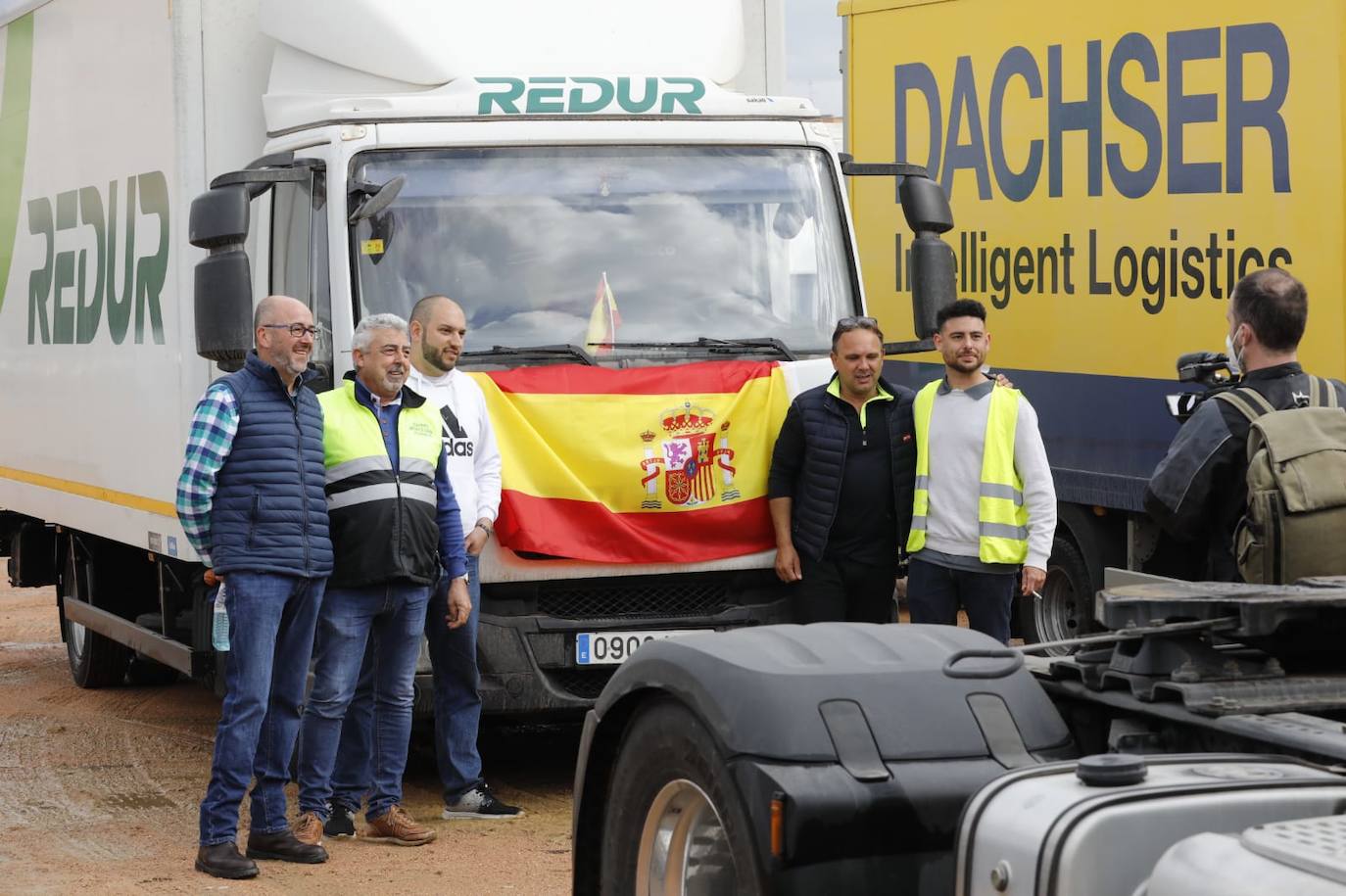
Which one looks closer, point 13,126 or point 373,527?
point 373,527

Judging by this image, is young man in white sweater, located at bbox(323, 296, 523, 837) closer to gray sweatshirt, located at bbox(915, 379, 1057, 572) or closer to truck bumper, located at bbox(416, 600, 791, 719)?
truck bumper, located at bbox(416, 600, 791, 719)

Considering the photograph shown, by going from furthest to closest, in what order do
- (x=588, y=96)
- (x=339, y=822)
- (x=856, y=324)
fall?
(x=588, y=96) → (x=856, y=324) → (x=339, y=822)

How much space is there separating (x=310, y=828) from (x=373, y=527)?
111cm

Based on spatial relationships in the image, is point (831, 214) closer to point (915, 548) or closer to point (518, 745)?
point (915, 548)

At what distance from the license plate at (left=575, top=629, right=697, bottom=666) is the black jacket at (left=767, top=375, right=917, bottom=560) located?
0.67m

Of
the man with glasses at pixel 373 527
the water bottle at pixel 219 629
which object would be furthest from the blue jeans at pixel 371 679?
the water bottle at pixel 219 629

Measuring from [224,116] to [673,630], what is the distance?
2.90m

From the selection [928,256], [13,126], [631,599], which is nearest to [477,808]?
[631,599]

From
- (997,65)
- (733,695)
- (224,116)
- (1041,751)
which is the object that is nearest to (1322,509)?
(1041,751)

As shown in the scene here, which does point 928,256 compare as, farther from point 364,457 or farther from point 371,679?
point 371,679

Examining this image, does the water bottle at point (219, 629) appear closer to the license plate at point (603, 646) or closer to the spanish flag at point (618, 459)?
the spanish flag at point (618, 459)

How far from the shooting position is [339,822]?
767 cm

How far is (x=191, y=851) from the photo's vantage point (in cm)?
751

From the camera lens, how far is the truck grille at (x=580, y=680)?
816 cm
